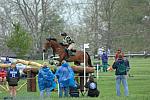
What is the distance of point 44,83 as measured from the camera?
2220 centimetres

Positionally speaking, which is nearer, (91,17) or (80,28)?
(91,17)

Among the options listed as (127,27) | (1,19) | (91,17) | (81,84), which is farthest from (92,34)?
(81,84)

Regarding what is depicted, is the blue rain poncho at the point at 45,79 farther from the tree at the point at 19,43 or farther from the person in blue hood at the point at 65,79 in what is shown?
the tree at the point at 19,43

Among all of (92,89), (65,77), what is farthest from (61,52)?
(92,89)

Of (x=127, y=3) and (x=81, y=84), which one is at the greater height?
(x=127, y=3)

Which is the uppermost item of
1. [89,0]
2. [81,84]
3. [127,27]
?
[89,0]

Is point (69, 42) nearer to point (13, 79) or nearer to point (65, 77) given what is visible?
point (13, 79)

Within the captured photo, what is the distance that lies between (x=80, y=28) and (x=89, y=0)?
8462 mm

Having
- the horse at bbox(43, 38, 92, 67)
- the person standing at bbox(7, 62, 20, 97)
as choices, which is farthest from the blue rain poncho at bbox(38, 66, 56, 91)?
the horse at bbox(43, 38, 92, 67)

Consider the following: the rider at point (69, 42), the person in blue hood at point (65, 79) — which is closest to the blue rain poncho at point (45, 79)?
the person in blue hood at point (65, 79)

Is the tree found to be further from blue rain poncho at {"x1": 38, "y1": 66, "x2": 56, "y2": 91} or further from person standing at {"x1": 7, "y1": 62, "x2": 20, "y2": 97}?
blue rain poncho at {"x1": 38, "y1": 66, "x2": 56, "y2": 91}

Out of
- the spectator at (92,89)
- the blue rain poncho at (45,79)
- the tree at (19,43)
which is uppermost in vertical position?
the tree at (19,43)

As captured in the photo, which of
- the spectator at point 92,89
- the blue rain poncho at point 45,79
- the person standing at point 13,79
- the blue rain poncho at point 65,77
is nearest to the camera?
the spectator at point 92,89

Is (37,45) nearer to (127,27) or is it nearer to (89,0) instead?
(89,0)
